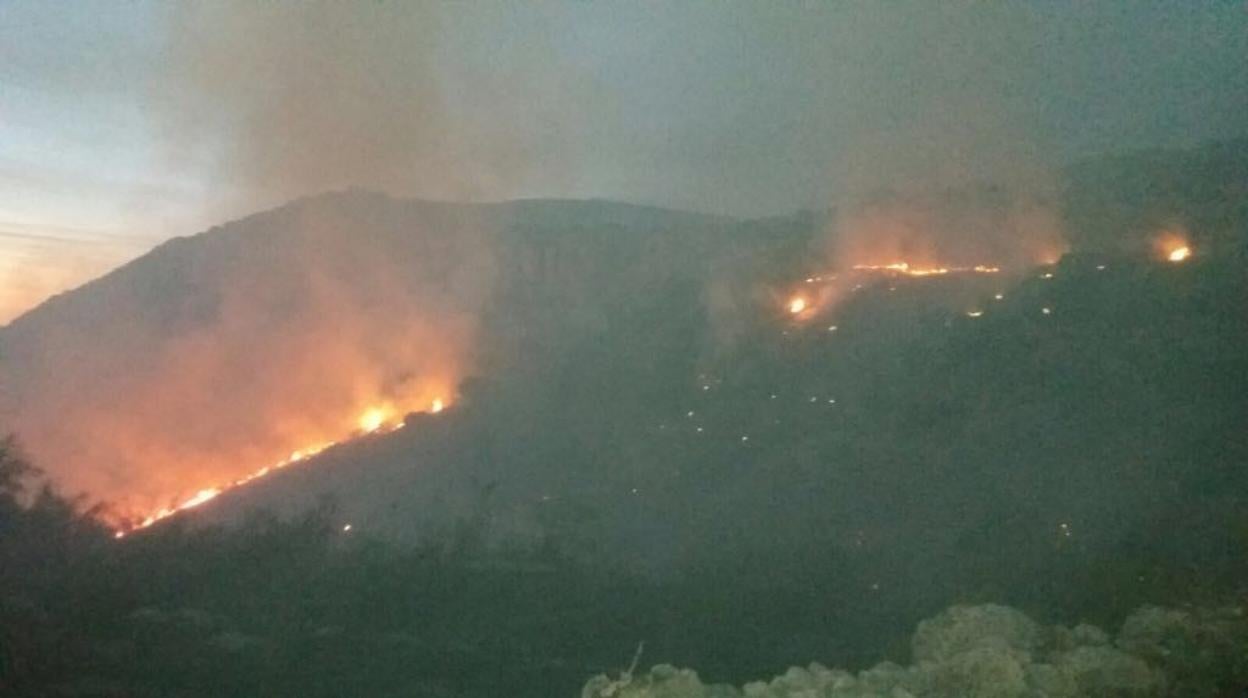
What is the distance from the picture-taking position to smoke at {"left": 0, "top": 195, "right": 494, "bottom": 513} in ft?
165

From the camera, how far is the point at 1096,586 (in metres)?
18.5

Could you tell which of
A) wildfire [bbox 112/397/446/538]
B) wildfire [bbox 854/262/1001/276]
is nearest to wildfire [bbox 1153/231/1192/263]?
wildfire [bbox 854/262/1001/276]

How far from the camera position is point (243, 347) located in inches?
2206

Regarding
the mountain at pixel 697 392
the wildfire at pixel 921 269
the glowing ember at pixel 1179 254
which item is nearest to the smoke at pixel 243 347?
the mountain at pixel 697 392

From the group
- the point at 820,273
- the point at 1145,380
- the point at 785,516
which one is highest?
the point at 820,273

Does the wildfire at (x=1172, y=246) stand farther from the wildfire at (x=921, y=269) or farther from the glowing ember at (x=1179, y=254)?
the wildfire at (x=921, y=269)

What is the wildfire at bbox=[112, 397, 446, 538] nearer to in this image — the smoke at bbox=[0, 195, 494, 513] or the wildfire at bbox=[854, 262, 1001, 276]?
the smoke at bbox=[0, 195, 494, 513]

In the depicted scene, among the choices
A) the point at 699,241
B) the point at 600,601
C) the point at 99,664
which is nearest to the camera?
the point at 99,664

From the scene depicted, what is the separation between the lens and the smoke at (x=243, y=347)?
50375 mm

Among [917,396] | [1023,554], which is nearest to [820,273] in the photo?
[917,396]

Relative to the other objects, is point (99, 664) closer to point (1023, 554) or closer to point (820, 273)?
point (1023, 554)

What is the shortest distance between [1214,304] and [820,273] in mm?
17348

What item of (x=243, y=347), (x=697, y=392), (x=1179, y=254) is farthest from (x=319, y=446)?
(x=1179, y=254)

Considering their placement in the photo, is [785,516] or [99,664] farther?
[785,516]
